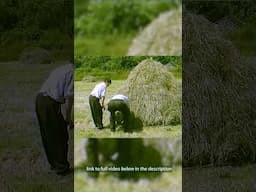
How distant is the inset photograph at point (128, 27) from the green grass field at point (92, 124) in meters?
0.35

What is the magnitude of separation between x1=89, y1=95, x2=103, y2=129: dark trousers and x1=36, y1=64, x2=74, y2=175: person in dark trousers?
21 centimetres

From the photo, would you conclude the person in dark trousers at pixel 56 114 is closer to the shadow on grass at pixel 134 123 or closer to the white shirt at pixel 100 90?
the white shirt at pixel 100 90

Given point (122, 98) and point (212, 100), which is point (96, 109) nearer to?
point (122, 98)

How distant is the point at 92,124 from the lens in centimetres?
670

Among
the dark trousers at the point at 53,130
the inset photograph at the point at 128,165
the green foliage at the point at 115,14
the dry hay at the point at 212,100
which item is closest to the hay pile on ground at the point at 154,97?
the dry hay at the point at 212,100

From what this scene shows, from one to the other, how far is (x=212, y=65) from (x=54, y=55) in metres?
1.65

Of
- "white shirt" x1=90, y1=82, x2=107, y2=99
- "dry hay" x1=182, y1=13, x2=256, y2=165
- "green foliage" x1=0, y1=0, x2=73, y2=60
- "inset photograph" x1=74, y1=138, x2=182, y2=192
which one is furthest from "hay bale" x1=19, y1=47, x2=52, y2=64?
"dry hay" x1=182, y1=13, x2=256, y2=165

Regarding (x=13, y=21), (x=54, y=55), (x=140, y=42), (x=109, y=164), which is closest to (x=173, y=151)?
(x=109, y=164)

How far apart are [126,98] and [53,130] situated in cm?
84

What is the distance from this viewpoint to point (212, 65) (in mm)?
6824

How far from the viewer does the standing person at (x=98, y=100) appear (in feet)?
21.9

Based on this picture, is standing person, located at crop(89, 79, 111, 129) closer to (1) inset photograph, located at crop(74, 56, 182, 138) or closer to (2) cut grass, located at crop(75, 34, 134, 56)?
(1) inset photograph, located at crop(74, 56, 182, 138)

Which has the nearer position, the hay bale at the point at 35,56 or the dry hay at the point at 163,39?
the dry hay at the point at 163,39

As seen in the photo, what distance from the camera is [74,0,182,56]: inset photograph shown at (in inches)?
262
